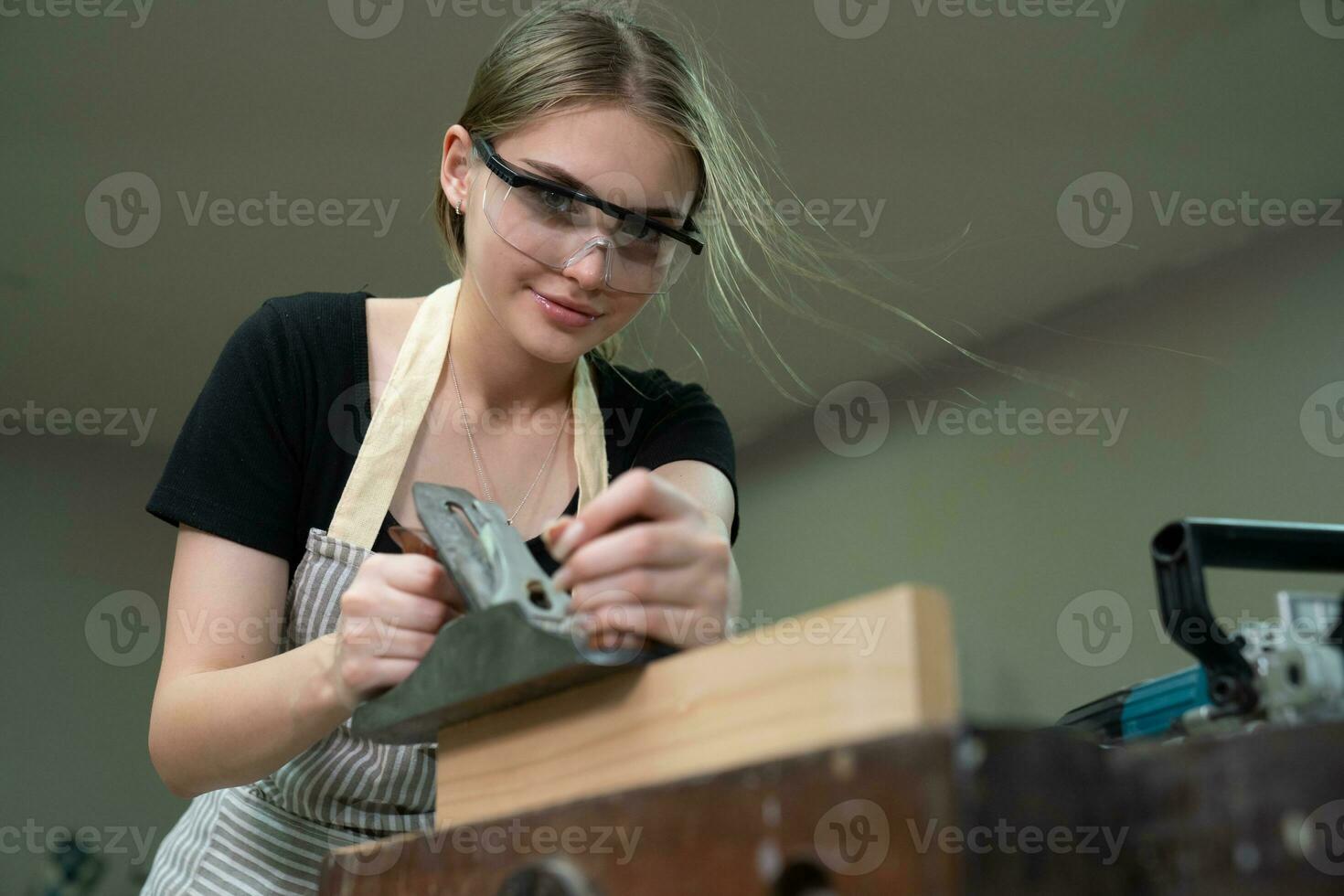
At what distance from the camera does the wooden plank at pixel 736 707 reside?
55 centimetres

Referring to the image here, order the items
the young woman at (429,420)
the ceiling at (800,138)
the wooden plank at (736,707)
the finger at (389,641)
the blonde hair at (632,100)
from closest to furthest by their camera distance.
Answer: the wooden plank at (736,707) → the finger at (389,641) → the young woman at (429,420) → the blonde hair at (632,100) → the ceiling at (800,138)

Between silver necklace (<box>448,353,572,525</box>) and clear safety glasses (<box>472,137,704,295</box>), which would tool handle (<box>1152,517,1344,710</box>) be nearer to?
clear safety glasses (<box>472,137,704,295</box>)

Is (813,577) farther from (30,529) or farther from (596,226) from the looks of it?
(596,226)

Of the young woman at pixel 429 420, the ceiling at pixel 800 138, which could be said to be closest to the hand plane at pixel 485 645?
the young woman at pixel 429 420

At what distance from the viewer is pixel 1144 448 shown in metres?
4.74

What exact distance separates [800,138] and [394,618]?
12.0 ft

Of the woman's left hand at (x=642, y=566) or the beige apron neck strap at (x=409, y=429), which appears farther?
the beige apron neck strap at (x=409, y=429)

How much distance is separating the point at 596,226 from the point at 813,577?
196 inches

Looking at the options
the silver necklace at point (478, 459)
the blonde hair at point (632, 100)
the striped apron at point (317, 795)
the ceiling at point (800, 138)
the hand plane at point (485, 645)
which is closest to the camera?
the hand plane at point (485, 645)

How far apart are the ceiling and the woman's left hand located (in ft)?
7.65

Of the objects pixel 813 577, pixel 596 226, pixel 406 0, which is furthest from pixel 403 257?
pixel 596 226

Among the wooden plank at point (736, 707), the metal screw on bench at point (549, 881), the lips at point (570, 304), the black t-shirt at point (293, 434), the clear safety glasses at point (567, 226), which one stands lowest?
the metal screw on bench at point (549, 881)

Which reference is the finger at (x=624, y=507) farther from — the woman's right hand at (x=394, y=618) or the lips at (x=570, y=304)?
the lips at (x=570, y=304)

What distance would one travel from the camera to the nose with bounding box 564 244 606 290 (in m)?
1.40
